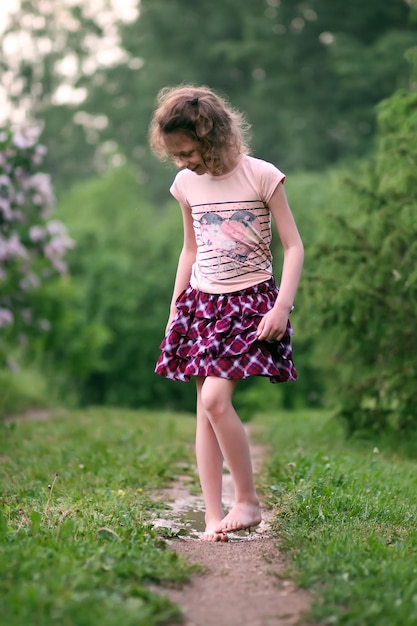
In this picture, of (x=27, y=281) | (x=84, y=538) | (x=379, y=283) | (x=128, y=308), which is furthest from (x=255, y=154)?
(x=84, y=538)

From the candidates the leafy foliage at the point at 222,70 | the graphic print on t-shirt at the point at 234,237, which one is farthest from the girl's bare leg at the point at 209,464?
the leafy foliage at the point at 222,70

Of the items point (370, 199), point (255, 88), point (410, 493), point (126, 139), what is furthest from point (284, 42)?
point (410, 493)

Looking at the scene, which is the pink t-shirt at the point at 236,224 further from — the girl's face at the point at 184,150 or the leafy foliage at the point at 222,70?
the leafy foliage at the point at 222,70

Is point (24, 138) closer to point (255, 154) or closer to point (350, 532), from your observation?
point (350, 532)

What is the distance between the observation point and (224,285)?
3.88 meters

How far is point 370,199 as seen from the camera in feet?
23.3

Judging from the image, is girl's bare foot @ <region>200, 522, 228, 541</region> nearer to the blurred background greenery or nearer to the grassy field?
the grassy field

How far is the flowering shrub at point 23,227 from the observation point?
846 cm

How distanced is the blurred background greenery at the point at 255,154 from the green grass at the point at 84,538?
185 centimetres

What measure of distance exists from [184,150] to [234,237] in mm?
415

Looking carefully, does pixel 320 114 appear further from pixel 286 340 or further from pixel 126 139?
pixel 286 340

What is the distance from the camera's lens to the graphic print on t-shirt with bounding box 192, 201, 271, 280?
3.88 m

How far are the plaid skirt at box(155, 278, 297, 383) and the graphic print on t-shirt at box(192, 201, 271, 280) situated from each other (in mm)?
105

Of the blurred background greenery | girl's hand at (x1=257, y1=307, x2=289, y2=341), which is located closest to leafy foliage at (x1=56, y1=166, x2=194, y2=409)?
the blurred background greenery
